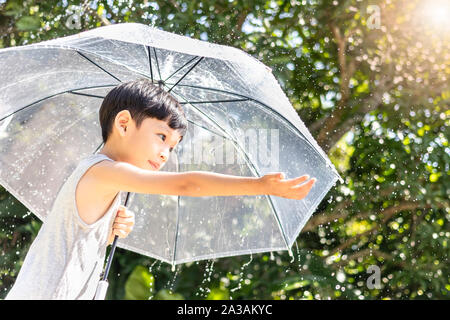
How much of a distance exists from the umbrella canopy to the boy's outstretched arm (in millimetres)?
607

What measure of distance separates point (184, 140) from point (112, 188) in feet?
2.77

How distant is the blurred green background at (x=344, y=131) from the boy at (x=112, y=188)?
2514mm

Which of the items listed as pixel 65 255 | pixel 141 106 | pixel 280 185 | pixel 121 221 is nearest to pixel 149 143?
pixel 141 106

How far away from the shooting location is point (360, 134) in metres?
4.63

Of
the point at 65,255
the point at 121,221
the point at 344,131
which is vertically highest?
the point at 65,255

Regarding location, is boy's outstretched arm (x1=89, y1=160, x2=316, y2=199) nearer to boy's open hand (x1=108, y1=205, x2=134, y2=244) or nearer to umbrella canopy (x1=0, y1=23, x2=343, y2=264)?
boy's open hand (x1=108, y1=205, x2=134, y2=244)

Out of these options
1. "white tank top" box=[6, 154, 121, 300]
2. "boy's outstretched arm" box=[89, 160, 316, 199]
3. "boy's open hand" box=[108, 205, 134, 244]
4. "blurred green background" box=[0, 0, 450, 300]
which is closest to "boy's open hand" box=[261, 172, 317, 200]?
"boy's outstretched arm" box=[89, 160, 316, 199]

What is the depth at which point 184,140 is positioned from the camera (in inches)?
94.6

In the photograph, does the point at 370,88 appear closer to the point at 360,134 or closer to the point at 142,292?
the point at 360,134

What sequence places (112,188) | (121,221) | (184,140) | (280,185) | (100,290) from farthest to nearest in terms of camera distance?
(184,140)
(121,221)
(100,290)
(112,188)
(280,185)

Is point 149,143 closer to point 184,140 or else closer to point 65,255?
point 65,255

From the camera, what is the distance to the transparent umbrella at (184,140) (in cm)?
209
